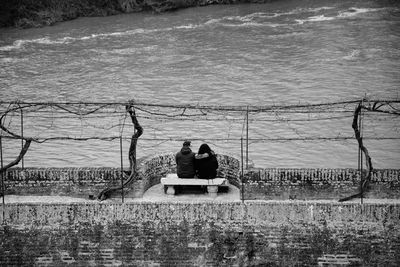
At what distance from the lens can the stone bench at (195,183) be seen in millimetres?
12312

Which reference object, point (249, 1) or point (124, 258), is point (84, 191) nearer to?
point (124, 258)

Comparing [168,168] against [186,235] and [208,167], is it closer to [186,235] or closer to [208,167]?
[208,167]

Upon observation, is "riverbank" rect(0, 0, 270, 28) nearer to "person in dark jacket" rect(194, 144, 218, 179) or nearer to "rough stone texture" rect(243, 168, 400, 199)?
"person in dark jacket" rect(194, 144, 218, 179)

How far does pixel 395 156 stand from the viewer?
1867 centimetres

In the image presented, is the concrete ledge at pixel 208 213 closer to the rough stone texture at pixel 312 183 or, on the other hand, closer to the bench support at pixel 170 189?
the bench support at pixel 170 189

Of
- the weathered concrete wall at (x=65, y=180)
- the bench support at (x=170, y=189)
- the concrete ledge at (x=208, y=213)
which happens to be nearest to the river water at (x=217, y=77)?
the weathered concrete wall at (x=65, y=180)

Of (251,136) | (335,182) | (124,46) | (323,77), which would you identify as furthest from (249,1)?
(335,182)

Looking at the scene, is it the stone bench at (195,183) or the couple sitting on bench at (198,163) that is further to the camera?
the couple sitting on bench at (198,163)

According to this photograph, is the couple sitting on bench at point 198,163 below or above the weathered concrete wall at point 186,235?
above

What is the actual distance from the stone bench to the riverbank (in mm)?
22683

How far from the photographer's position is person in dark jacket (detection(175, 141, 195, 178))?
1258 centimetres

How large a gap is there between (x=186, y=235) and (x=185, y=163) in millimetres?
1631

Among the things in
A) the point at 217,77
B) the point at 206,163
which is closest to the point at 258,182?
the point at 206,163

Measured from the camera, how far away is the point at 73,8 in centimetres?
3500
